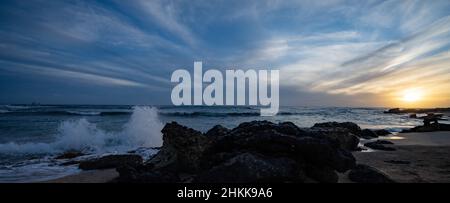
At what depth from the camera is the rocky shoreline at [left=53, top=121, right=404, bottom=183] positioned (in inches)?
202

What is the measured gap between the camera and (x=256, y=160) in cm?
526

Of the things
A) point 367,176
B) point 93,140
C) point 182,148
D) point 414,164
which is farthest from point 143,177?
point 93,140

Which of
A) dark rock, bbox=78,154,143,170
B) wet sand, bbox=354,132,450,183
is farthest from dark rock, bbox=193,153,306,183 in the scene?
dark rock, bbox=78,154,143,170

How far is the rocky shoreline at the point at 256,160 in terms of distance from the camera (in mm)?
5141

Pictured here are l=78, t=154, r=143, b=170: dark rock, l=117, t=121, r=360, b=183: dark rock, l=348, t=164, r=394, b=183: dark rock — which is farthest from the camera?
l=78, t=154, r=143, b=170: dark rock

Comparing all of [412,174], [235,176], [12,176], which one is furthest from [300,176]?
[12,176]

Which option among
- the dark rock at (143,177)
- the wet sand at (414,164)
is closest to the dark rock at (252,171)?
the dark rock at (143,177)

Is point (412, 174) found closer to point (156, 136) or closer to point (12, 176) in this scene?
point (12, 176)

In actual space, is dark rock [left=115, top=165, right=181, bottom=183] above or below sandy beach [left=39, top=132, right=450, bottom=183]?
above

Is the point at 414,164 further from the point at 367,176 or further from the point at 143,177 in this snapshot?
the point at 143,177

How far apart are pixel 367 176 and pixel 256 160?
110 inches

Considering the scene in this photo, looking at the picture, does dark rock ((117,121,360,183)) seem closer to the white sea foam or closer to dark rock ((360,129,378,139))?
the white sea foam
